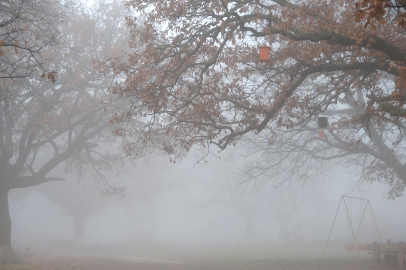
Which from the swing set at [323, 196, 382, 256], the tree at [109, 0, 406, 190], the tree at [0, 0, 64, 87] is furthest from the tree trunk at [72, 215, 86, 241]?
the tree at [109, 0, 406, 190]

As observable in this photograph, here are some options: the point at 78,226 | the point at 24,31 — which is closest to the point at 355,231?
the point at 78,226

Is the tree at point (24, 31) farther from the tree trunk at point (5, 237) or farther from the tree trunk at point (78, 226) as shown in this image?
the tree trunk at point (78, 226)

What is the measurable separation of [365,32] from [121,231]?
44.6 meters

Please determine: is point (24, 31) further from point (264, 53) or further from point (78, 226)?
point (78, 226)

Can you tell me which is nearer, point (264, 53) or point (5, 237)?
point (264, 53)

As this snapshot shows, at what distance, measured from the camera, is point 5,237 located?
52.5 feet

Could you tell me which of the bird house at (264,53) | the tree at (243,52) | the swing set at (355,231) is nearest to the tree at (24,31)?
the tree at (243,52)

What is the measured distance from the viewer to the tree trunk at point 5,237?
609 inches

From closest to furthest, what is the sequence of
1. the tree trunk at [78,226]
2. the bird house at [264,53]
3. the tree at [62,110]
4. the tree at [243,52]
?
1. the tree at [243,52]
2. the bird house at [264,53]
3. the tree at [62,110]
4. the tree trunk at [78,226]

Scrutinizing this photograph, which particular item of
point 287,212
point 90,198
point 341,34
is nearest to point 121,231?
point 90,198

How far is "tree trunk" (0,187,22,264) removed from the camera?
1548 cm

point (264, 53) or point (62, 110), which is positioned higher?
point (62, 110)

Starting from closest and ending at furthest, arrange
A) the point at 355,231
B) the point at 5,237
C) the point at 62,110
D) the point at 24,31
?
the point at 24,31 < the point at 5,237 < the point at 62,110 < the point at 355,231

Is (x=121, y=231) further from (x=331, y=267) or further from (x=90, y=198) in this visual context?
(x=331, y=267)
